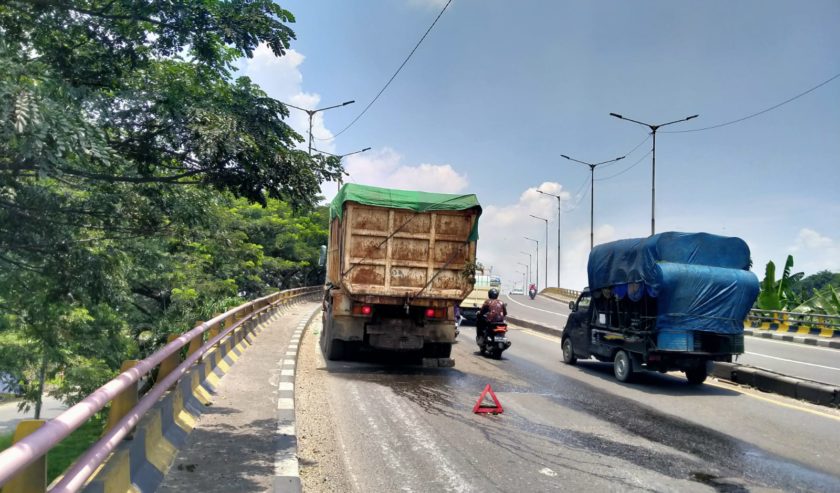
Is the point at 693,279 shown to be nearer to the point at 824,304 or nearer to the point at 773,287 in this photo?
the point at 824,304

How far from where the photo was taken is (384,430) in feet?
22.6

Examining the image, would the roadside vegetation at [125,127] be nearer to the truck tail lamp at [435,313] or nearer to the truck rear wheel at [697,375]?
the truck tail lamp at [435,313]

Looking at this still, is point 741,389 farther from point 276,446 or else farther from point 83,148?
point 83,148

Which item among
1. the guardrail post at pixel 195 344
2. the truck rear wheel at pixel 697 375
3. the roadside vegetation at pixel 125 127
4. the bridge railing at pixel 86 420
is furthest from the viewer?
the truck rear wheel at pixel 697 375

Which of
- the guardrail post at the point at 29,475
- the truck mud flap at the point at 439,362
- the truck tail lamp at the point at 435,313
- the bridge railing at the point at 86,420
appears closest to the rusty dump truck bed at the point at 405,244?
the truck tail lamp at the point at 435,313

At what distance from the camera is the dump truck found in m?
10.9

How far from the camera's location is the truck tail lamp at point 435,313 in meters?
11.3

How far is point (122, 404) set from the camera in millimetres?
3943

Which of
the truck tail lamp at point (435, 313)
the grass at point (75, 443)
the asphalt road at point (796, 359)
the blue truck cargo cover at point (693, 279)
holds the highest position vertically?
the blue truck cargo cover at point (693, 279)

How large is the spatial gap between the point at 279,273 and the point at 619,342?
151ft

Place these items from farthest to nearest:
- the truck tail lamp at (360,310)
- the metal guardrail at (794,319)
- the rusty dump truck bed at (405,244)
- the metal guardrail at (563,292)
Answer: the metal guardrail at (563,292) < the metal guardrail at (794,319) < the truck tail lamp at (360,310) < the rusty dump truck bed at (405,244)

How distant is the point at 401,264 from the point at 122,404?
24.0ft

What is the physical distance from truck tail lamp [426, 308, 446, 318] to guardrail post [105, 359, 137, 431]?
7504 mm

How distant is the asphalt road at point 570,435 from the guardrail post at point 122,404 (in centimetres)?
190
